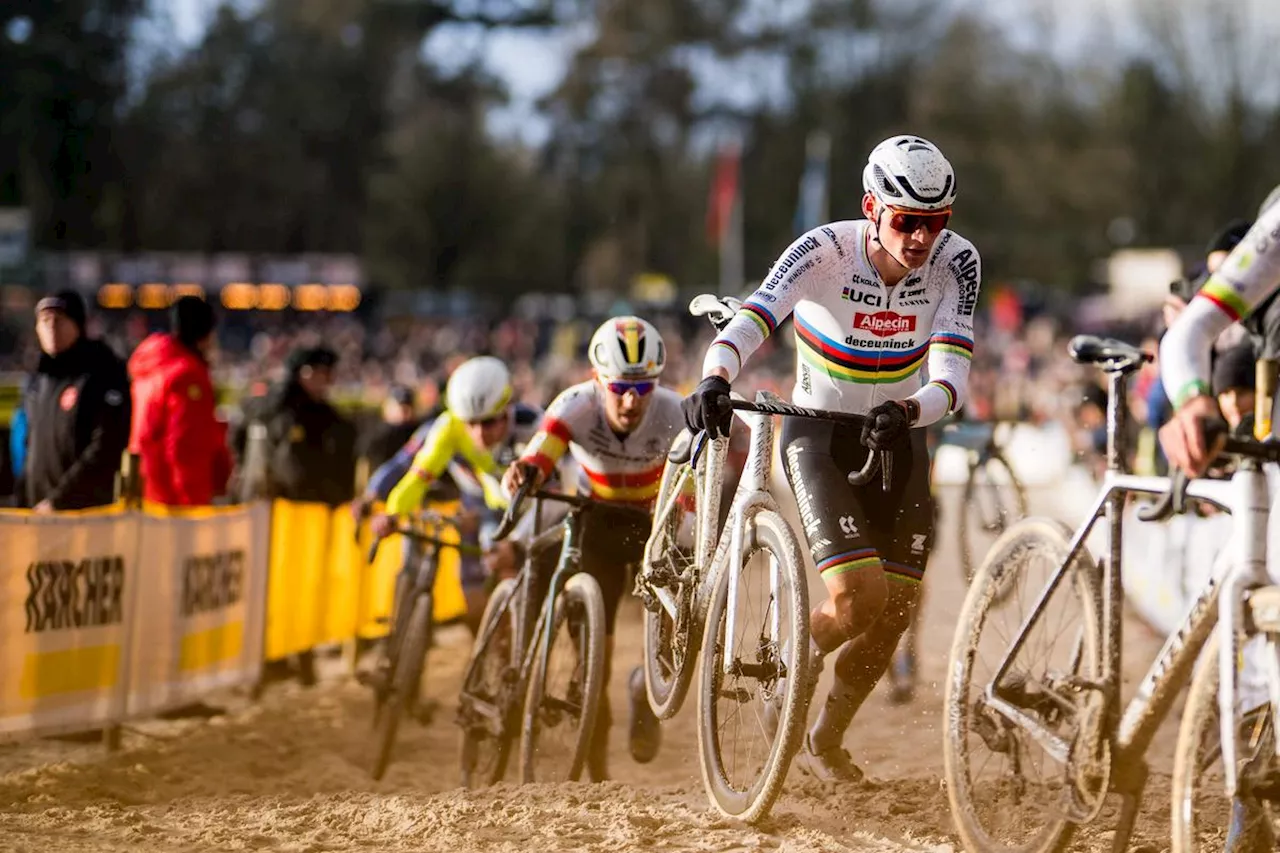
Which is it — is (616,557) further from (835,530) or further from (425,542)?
(835,530)

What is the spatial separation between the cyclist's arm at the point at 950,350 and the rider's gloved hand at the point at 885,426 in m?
0.27

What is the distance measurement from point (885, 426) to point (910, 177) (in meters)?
0.95

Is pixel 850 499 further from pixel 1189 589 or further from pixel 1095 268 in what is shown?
pixel 1095 268

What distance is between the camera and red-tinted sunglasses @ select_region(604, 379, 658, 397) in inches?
298

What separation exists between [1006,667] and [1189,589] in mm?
6323

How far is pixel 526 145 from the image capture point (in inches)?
2707

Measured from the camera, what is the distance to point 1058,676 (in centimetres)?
487

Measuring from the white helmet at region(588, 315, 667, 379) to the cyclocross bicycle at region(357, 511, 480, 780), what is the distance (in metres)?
1.86

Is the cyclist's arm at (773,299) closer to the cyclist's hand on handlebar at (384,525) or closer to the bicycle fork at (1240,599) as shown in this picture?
the bicycle fork at (1240,599)

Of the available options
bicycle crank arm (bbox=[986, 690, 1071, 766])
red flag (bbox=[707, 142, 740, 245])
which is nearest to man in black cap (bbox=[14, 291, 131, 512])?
bicycle crank arm (bbox=[986, 690, 1071, 766])

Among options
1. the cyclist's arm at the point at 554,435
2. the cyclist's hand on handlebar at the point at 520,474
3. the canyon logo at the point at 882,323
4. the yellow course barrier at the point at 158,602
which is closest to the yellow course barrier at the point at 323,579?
the yellow course barrier at the point at 158,602

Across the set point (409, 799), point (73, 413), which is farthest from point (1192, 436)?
point (73, 413)

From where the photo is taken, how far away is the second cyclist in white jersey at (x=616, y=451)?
7.53 meters

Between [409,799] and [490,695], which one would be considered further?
[490,695]
